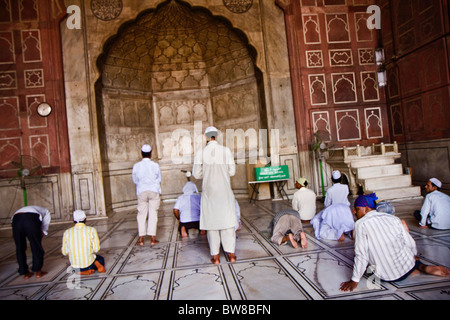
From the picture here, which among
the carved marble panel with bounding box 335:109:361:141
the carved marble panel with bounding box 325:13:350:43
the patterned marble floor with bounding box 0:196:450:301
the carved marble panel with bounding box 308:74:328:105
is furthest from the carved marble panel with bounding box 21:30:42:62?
the carved marble panel with bounding box 335:109:361:141

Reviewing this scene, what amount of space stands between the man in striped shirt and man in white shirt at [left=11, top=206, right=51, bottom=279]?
3.12 m

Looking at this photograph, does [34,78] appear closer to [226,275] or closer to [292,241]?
[226,275]

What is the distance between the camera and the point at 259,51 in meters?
7.67

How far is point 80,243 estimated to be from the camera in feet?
Answer: 10.6

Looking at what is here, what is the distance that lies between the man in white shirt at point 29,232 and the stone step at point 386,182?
5740mm

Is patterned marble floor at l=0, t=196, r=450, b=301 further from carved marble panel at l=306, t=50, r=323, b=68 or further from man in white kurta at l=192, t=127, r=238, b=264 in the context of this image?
carved marble panel at l=306, t=50, r=323, b=68

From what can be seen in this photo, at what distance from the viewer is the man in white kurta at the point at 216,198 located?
338cm

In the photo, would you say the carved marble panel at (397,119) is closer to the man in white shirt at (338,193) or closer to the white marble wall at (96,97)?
the white marble wall at (96,97)

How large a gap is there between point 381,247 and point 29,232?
3422 mm

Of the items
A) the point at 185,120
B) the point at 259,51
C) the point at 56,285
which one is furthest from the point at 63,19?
the point at 56,285

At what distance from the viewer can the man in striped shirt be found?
2.40 metres

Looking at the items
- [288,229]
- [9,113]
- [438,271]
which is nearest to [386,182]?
[288,229]
